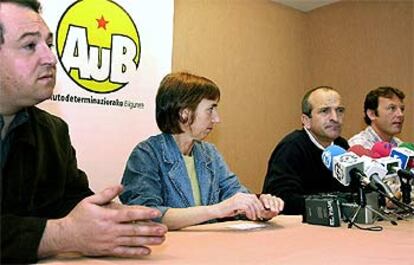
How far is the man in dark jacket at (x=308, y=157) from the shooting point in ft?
7.58

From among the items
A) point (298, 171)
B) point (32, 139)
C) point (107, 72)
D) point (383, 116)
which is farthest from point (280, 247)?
point (383, 116)

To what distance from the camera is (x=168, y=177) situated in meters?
1.88

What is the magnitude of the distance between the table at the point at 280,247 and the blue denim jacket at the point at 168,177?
0.80 feet

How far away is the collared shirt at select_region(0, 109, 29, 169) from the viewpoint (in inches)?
48.5

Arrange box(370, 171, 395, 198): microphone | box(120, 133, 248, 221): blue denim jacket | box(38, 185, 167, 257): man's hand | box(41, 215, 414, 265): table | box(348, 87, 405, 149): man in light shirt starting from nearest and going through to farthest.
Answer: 1. box(38, 185, 167, 257): man's hand
2. box(41, 215, 414, 265): table
3. box(370, 171, 395, 198): microphone
4. box(120, 133, 248, 221): blue denim jacket
5. box(348, 87, 405, 149): man in light shirt

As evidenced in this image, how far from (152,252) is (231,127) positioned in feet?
7.70

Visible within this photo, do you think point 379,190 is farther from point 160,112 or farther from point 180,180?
point 160,112

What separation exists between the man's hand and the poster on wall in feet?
4.46

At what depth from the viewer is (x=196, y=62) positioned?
125 inches

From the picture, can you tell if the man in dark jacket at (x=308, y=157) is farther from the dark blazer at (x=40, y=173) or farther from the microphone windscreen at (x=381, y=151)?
the dark blazer at (x=40, y=173)

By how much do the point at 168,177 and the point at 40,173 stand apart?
63 centimetres

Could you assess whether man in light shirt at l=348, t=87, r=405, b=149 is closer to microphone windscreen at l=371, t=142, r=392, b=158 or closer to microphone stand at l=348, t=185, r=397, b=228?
microphone windscreen at l=371, t=142, r=392, b=158

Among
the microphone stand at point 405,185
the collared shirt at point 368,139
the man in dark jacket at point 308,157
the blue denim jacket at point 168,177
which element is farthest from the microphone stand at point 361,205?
the collared shirt at point 368,139

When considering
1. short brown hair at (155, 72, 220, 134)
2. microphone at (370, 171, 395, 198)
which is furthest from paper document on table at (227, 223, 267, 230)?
short brown hair at (155, 72, 220, 134)
